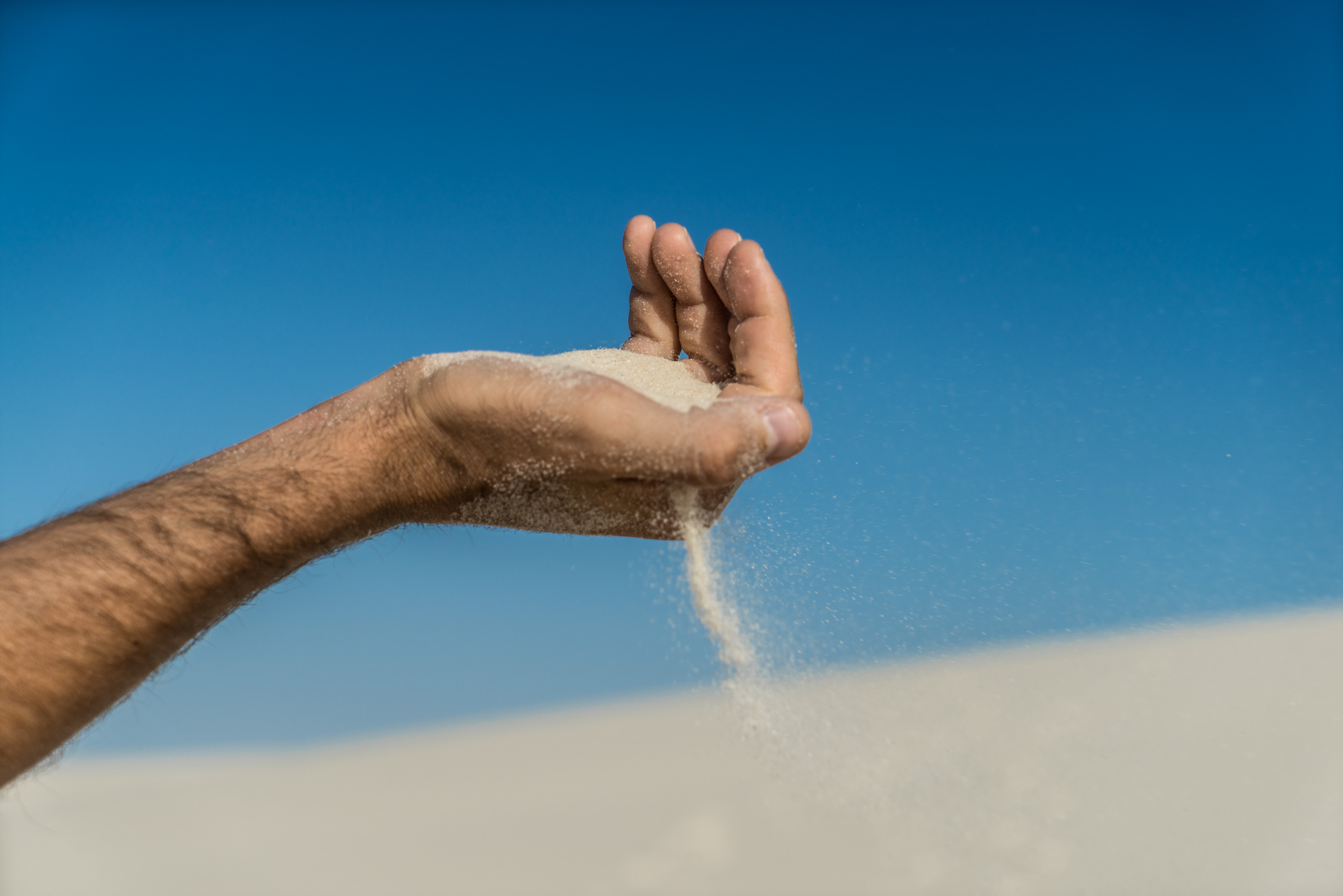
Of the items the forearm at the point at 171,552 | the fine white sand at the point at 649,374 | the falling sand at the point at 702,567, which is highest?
the fine white sand at the point at 649,374

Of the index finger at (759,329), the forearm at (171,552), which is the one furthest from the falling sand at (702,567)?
the forearm at (171,552)

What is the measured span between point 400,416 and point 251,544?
380 millimetres

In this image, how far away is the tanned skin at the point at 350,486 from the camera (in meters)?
1.34

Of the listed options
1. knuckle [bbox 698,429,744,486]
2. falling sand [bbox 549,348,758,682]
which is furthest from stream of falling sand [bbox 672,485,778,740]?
knuckle [bbox 698,429,744,486]

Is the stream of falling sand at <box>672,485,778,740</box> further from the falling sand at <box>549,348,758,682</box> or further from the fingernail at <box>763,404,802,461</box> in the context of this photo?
the fingernail at <box>763,404,802,461</box>

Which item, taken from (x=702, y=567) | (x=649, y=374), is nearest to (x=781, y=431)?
(x=702, y=567)

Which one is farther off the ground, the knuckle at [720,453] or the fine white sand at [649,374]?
the fine white sand at [649,374]

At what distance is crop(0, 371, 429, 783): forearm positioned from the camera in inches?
51.3

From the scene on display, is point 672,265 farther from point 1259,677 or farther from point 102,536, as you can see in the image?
point 1259,677

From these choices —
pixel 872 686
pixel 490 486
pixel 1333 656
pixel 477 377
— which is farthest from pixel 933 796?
pixel 1333 656

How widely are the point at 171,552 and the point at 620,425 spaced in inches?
34.4

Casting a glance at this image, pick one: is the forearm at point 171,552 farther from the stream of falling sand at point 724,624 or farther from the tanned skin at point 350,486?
the stream of falling sand at point 724,624

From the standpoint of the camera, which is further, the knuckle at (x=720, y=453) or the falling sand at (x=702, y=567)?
the falling sand at (x=702, y=567)

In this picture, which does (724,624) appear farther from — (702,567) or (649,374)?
(649,374)
